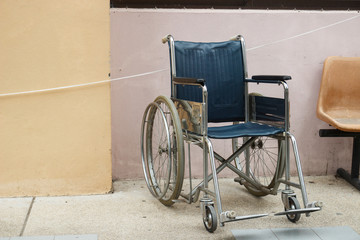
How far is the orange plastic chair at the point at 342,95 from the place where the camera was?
368 centimetres

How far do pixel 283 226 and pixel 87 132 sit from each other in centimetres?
132

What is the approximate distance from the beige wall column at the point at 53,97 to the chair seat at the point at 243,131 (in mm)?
801

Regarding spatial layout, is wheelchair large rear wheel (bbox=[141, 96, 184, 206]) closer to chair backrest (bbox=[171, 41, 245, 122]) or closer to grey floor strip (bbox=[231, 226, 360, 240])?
chair backrest (bbox=[171, 41, 245, 122])

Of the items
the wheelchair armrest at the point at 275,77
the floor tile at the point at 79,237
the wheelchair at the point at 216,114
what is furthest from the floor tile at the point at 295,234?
the floor tile at the point at 79,237

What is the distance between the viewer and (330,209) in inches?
122

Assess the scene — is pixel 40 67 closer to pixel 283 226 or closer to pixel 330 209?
pixel 283 226

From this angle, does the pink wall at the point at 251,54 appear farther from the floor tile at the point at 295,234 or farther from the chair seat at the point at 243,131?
the floor tile at the point at 295,234

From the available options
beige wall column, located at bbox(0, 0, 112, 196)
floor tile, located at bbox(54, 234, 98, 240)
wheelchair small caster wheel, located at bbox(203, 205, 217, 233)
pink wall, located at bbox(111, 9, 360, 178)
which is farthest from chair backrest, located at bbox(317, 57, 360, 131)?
floor tile, located at bbox(54, 234, 98, 240)

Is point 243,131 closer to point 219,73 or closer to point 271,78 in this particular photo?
point 271,78

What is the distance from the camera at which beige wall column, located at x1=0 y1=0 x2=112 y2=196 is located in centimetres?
323

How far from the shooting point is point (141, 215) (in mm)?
2998

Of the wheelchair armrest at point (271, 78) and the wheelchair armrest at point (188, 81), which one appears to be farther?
the wheelchair armrest at point (271, 78)

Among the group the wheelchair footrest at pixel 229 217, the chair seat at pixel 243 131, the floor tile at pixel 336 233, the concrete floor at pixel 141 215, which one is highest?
the chair seat at pixel 243 131

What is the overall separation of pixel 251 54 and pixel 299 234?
4.92 feet
